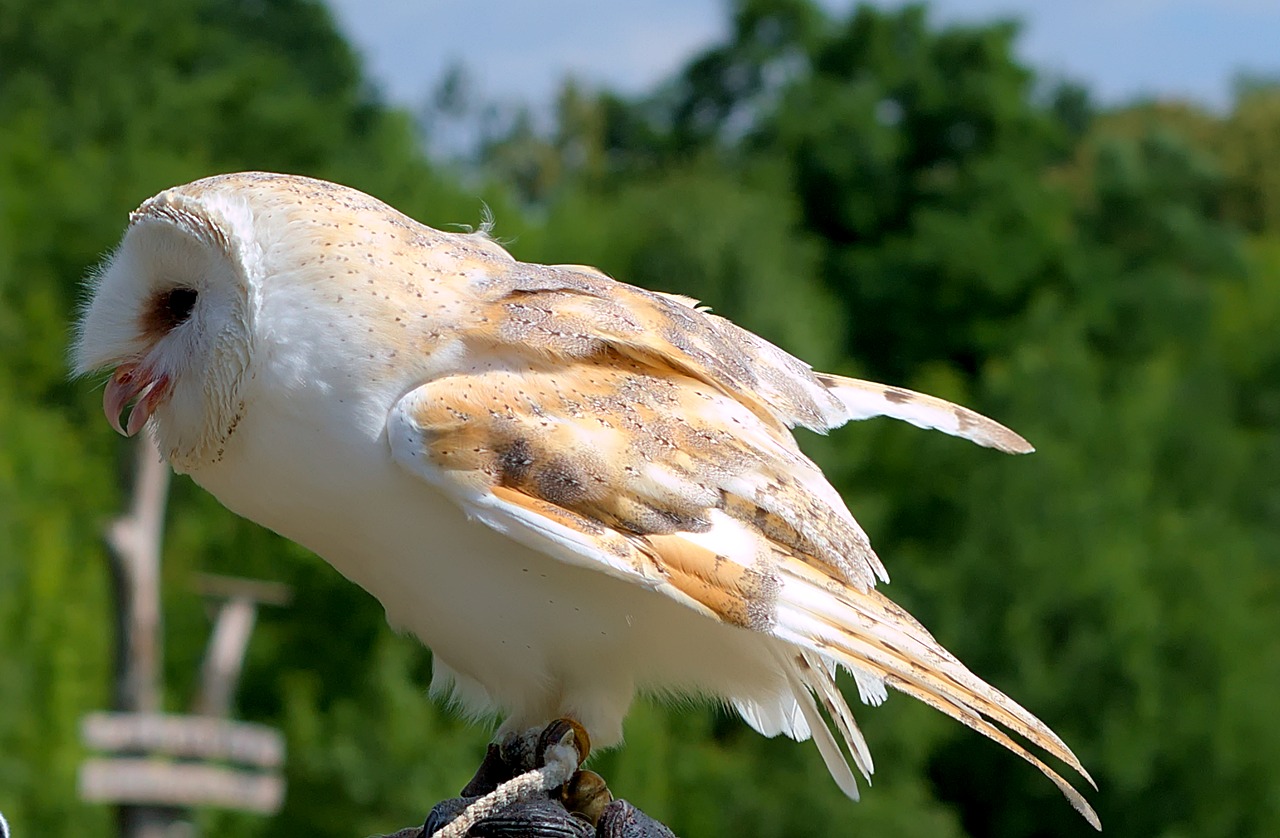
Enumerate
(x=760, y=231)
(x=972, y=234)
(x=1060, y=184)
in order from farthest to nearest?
(x=1060, y=184) < (x=972, y=234) < (x=760, y=231)

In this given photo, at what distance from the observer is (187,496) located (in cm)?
1802

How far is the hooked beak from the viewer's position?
86.0 inches

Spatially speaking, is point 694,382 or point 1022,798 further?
point 1022,798

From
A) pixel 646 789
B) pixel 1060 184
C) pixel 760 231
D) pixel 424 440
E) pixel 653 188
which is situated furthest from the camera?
pixel 1060 184

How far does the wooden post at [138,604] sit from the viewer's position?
11.7 metres

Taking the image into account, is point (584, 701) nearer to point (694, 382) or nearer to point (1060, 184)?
point (694, 382)

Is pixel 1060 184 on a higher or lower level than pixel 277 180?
higher

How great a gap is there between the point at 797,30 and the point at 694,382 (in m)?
26.8

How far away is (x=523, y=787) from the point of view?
2.16 metres

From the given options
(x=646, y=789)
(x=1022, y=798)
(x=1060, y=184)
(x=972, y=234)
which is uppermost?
(x=1060, y=184)

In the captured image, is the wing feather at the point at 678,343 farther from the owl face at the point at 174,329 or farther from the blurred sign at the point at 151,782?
the blurred sign at the point at 151,782

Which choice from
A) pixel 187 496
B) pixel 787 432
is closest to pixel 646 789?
pixel 187 496

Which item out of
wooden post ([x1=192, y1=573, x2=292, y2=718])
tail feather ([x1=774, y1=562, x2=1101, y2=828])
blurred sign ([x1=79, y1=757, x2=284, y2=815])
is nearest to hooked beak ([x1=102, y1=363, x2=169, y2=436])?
tail feather ([x1=774, y1=562, x2=1101, y2=828])

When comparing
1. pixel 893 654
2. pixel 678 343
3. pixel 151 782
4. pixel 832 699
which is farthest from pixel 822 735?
pixel 151 782
